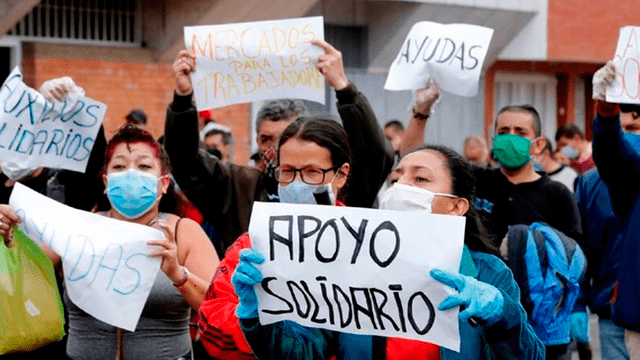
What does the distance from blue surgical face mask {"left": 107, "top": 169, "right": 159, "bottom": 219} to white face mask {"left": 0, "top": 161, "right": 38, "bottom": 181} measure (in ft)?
3.00

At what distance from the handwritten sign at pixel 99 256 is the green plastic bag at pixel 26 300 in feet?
0.30

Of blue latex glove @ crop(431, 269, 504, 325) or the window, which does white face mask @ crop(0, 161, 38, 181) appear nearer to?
blue latex glove @ crop(431, 269, 504, 325)

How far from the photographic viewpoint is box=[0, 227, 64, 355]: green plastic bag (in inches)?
179

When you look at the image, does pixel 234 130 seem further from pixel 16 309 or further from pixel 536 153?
pixel 16 309

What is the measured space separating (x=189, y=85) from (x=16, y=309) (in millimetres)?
1364

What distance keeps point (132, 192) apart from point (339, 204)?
0.98 meters

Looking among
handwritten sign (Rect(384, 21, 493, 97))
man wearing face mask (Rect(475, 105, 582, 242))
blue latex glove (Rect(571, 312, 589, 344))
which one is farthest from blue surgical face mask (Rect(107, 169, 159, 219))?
blue latex glove (Rect(571, 312, 589, 344))

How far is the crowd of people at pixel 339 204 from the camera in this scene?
3424 millimetres

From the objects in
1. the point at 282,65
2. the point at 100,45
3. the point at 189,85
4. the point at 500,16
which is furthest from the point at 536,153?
the point at 500,16

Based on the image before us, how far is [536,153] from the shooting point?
20.7ft

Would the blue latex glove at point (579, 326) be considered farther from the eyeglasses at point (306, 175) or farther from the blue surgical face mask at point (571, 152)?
the blue surgical face mask at point (571, 152)

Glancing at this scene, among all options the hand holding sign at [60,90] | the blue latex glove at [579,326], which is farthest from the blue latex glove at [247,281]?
the blue latex glove at [579,326]

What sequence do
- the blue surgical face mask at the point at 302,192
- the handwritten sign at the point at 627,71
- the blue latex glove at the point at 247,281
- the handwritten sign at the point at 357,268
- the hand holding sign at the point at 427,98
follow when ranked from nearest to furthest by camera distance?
1. the handwritten sign at the point at 357,268
2. the blue latex glove at the point at 247,281
3. the blue surgical face mask at the point at 302,192
4. the handwritten sign at the point at 627,71
5. the hand holding sign at the point at 427,98

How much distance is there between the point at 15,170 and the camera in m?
5.45
